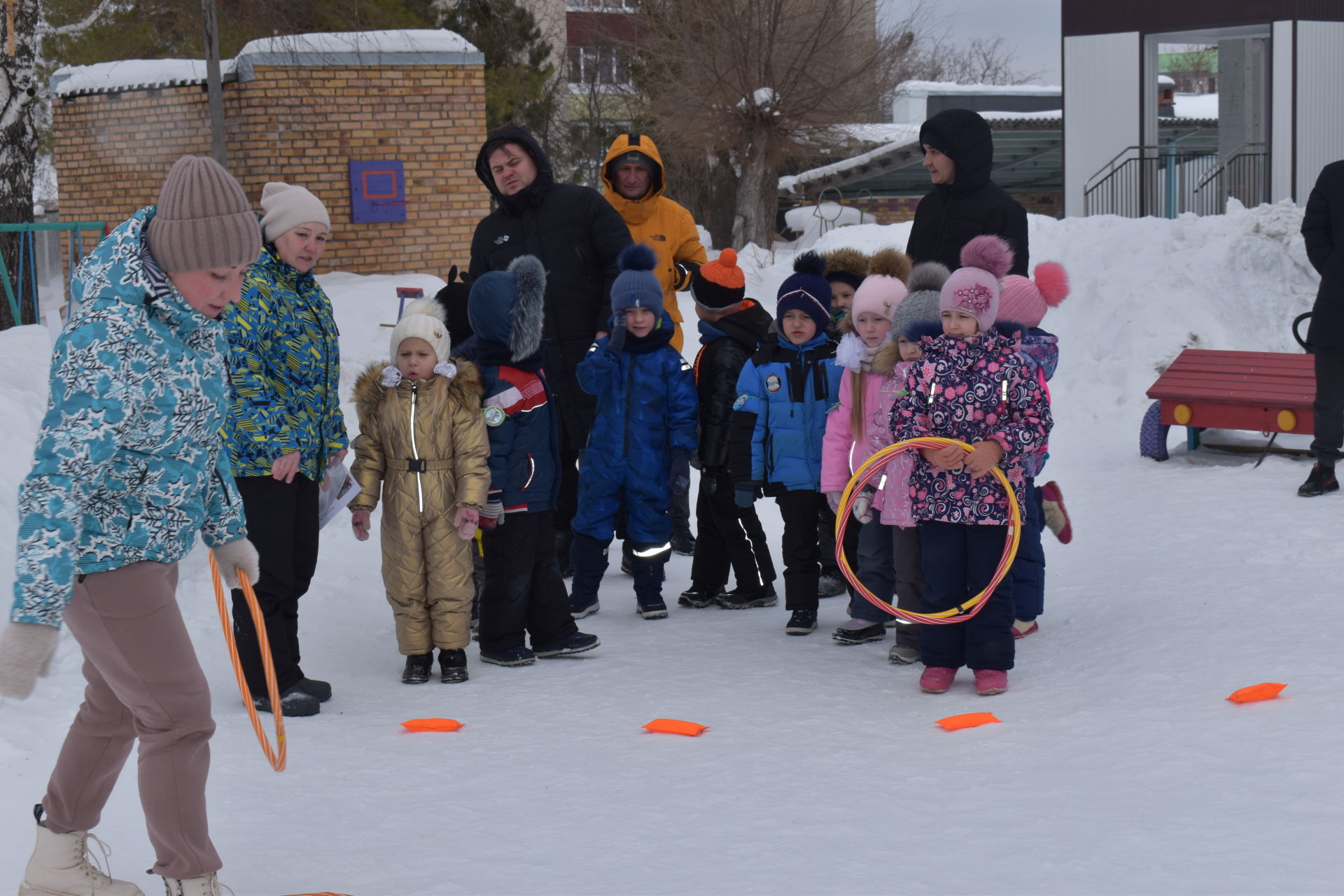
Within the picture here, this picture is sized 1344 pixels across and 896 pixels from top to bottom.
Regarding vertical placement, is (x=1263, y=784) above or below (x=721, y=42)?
below

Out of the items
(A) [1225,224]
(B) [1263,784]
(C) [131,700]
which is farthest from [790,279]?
(A) [1225,224]

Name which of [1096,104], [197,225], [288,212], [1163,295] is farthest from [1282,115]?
[197,225]

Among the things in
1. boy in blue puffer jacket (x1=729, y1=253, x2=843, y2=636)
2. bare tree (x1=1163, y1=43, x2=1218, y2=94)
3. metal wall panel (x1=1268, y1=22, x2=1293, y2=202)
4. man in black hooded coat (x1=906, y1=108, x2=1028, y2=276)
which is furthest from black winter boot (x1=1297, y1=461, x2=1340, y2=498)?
bare tree (x1=1163, y1=43, x2=1218, y2=94)

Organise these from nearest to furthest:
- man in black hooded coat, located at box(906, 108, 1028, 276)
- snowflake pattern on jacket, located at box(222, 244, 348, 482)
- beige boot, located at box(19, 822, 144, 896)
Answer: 1. beige boot, located at box(19, 822, 144, 896)
2. snowflake pattern on jacket, located at box(222, 244, 348, 482)
3. man in black hooded coat, located at box(906, 108, 1028, 276)

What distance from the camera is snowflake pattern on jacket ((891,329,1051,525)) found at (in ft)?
16.4

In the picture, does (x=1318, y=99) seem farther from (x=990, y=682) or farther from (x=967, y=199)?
(x=990, y=682)

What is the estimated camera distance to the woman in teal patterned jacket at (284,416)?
15.7ft

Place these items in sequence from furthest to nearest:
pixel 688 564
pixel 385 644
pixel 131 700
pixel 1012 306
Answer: pixel 688 564
pixel 385 644
pixel 1012 306
pixel 131 700

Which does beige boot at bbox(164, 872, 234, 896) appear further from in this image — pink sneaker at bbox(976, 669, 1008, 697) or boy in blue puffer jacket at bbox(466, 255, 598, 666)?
pink sneaker at bbox(976, 669, 1008, 697)

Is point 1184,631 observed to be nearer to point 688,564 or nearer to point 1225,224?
point 688,564

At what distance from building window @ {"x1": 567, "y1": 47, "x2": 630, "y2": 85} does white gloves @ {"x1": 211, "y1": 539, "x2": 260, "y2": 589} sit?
1144 inches

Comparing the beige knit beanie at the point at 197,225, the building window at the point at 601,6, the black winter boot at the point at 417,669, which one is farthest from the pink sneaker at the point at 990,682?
the building window at the point at 601,6

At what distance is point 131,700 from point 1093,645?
4.01 m

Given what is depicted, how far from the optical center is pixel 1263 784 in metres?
3.78
